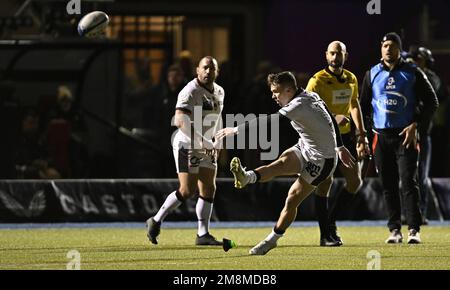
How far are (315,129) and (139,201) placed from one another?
5380 mm

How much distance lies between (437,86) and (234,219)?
3182 mm

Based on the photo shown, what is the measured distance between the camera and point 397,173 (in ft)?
45.0

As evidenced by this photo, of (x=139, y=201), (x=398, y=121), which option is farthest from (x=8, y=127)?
(x=398, y=121)

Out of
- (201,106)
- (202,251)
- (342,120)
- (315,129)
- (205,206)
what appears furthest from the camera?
(205,206)

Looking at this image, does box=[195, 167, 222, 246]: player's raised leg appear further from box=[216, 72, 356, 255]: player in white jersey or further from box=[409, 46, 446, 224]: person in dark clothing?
box=[409, 46, 446, 224]: person in dark clothing

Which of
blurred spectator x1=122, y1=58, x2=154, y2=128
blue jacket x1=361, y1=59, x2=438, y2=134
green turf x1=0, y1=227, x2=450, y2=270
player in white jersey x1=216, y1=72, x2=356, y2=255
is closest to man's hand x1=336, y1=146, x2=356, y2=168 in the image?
player in white jersey x1=216, y1=72, x2=356, y2=255

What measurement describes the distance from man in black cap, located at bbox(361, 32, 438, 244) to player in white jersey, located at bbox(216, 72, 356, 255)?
58.5 inches

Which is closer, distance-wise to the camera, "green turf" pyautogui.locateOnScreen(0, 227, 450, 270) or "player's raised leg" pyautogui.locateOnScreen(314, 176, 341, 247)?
"green turf" pyautogui.locateOnScreen(0, 227, 450, 270)

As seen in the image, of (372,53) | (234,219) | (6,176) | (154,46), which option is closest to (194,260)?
(234,219)

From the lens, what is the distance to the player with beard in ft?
43.4

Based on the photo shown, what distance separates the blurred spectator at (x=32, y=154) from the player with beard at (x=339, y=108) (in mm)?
5760

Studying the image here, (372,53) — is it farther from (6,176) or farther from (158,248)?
(158,248)

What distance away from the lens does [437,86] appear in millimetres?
16625

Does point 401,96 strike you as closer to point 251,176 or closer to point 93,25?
point 251,176
